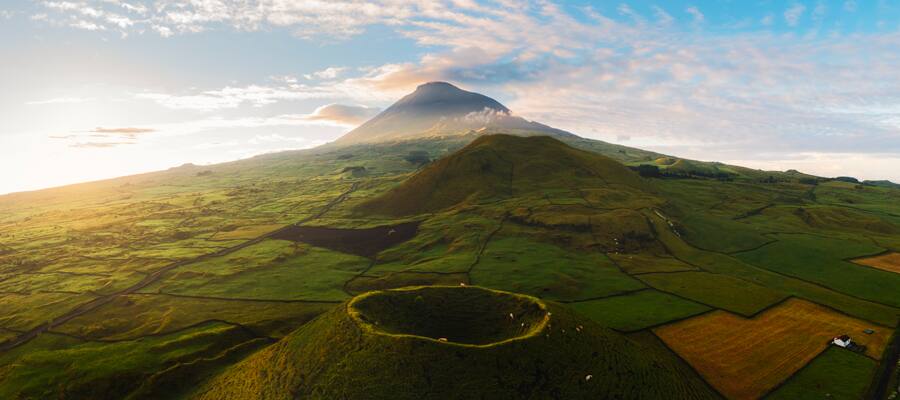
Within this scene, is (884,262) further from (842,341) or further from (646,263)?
(842,341)

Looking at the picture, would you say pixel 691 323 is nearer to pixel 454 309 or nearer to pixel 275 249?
pixel 454 309

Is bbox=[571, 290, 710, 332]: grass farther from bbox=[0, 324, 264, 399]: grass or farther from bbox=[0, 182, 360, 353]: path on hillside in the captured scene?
bbox=[0, 182, 360, 353]: path on hillside

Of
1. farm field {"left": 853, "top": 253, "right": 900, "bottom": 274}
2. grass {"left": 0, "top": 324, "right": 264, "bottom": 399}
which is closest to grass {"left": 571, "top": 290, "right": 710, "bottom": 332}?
farm field {"left": 853, "top": 253, "right": 900, "bottom": 274}

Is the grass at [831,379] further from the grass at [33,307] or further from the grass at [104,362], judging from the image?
the grass at [33,307]

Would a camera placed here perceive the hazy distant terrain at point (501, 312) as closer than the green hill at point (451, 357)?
No

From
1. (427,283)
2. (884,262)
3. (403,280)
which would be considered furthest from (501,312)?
(884,262)

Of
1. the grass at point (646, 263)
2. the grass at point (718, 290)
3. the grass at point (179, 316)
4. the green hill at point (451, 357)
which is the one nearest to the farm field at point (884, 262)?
the grass at point (718, 290)
